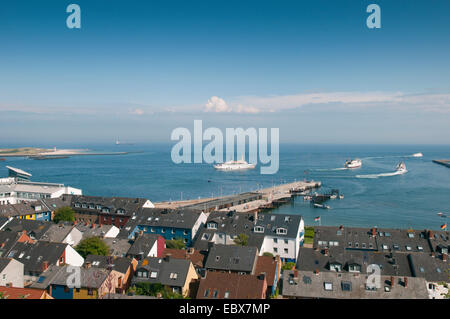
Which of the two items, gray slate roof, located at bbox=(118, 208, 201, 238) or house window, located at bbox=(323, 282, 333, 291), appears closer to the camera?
house window, located at bbox=(323, 282, 333, 291)

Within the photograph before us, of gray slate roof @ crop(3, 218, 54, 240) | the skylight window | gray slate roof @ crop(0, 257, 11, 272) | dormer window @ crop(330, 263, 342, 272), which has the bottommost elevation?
dormer window @ crop(330, 263, 342, 272)

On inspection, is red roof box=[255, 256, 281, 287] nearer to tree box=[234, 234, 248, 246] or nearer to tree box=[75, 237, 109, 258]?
tree box=[234, 234, 248, 246]

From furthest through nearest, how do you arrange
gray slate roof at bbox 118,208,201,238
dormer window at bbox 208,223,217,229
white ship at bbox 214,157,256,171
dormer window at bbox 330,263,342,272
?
white ship at bbox 214,157,256,171
gray slate roof at bbox 118,208,201,238
dormer window at bbox 208,223,217,229
dormer window at bbox 330,263,342,272

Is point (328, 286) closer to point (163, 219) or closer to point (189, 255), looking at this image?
point (189, 255)

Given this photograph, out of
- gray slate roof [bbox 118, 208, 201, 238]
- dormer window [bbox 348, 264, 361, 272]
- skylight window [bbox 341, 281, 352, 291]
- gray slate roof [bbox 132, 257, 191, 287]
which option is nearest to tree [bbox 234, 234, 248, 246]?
gray slate roof [bbox 118, 208, 201, 238]
